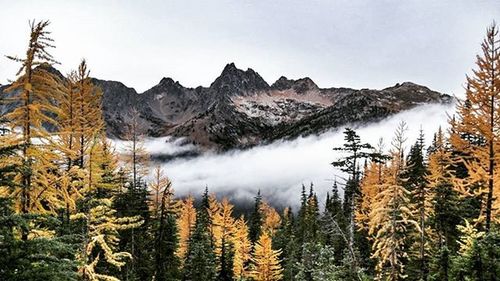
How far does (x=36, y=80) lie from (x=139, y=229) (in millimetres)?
20778

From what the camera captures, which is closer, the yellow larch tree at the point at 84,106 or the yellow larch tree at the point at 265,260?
the yellow larch tree at the point at 84,106

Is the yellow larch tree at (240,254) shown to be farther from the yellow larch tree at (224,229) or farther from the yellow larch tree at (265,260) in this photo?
the yellow larch tree at (265,260)

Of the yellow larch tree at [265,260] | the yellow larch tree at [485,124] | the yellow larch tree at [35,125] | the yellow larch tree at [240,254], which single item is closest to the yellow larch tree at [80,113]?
the yellow larch tree at [35,125]

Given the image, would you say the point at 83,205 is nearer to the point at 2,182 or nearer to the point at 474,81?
the point at 2,182

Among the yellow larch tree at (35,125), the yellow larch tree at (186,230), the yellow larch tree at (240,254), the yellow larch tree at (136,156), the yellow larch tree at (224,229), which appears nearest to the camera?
the yellow larch tree at (35,125)

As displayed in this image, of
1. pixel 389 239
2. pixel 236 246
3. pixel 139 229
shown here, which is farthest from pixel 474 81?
pixel 236 246

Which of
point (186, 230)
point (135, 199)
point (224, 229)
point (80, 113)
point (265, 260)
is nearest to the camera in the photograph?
point (80, 113)

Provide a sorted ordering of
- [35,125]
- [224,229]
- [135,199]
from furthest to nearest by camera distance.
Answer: [224,229]
[135,199]
[35,125]

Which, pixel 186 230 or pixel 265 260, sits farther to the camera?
pixel 186 230

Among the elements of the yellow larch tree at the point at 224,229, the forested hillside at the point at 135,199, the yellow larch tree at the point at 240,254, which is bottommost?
the yellow larch tree at the point at 240,254

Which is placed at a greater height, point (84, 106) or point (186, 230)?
point (84, 106)

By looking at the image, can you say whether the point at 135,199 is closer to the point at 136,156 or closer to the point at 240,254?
the point at 136,156

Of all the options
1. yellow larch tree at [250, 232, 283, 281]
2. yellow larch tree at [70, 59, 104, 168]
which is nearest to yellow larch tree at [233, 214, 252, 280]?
yellow larch tree at [250, 232, 283, 281]

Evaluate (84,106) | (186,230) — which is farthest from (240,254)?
(84,106)
